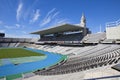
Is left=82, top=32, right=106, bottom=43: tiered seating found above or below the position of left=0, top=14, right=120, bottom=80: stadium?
above

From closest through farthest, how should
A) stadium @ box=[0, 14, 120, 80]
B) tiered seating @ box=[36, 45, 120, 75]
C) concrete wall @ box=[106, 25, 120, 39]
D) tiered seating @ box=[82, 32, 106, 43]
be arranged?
stadium @ box=[0, 14, 120, 80]
tiered seating @ box=[36, 45, 120, 75]
concrete wall @ box=[106, 25, 120, 39]
tiered seating @ box=[82, 32, 106, 43]

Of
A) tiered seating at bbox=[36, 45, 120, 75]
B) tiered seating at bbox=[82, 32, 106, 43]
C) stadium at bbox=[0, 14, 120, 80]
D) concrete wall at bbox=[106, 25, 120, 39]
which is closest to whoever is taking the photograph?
stadium at bbox=[0, 14, 120, 80]

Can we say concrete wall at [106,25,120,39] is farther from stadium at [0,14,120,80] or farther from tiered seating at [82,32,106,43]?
tiered seating at [82,32,106,43]

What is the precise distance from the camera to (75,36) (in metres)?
49.8

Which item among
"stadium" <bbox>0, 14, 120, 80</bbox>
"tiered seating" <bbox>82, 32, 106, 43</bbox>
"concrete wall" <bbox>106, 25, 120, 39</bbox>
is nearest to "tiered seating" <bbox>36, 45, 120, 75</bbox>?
"stadium" <bbox>0, 14, 120, 80</bbox>

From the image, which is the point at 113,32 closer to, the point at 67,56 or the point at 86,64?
the point at 67,56

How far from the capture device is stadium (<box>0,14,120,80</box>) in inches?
463

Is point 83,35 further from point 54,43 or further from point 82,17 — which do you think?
point 54,43

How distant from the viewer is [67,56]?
33500 millimetres

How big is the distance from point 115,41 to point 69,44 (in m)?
22.8

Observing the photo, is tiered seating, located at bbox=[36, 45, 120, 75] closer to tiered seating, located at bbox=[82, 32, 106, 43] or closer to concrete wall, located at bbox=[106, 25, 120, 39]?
concrete wall, located at bbox=[106, 25, 120, 39]

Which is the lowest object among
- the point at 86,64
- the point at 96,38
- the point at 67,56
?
the point at 67,56

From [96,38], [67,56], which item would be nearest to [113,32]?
[96,38]

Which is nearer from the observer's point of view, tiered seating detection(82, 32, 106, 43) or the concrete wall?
the concrete wall
